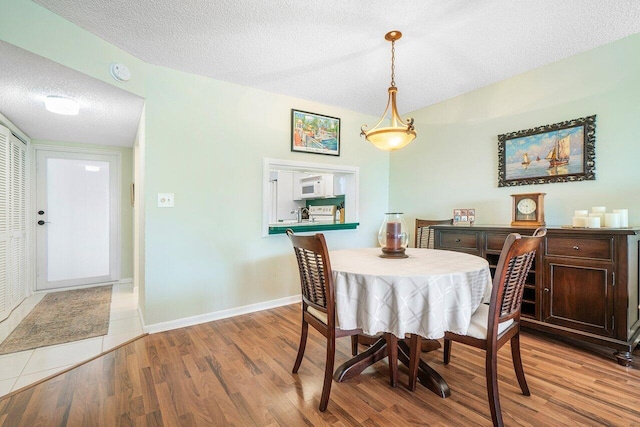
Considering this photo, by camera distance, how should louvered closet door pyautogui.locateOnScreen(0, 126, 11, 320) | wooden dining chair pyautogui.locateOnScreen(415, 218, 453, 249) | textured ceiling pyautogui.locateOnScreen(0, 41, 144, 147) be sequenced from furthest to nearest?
wooden dining chair pyautogui.locateOnScreen(415, 218, 453, 249) → louvered closet door pyautogui.locateOnScreen(0, 126, 11, 320) → textured ceiling pyautogui.locateOnScreen(0, 41, 144, 147)

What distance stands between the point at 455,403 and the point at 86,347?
8.78 ft

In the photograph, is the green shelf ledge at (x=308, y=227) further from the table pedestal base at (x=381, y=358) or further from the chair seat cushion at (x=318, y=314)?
the table pedestal base at (x=381, y=358)

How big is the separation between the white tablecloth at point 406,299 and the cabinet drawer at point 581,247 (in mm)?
1191

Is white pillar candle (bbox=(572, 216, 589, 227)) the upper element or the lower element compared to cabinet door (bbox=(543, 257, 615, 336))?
upper

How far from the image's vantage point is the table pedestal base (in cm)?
168

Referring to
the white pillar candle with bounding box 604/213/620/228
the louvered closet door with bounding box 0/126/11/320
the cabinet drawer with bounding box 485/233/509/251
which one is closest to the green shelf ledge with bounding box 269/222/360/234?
the cabinet drawer with bounding box 485/233/509/251

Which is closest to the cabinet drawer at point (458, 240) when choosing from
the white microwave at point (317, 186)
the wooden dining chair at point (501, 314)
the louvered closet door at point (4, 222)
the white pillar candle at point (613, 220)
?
the white pillar candle at point (613, 220)

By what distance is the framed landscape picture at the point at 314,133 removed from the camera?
3.41 meters

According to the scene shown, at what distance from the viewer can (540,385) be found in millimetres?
1742

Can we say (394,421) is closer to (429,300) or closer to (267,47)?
(429,300)

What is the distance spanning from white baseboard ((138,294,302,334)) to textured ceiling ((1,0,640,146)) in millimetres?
2334

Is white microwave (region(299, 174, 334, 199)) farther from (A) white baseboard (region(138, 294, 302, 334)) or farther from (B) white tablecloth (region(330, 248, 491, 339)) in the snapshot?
(B) white tablecloth (region(330, 248, 491, 339))

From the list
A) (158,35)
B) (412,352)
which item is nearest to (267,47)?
(158,35)

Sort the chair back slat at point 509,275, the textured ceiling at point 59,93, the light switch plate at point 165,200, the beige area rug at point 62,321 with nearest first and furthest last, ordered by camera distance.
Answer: the chair back slat at point 509,275
the textured ceiling at point 59,93
the beige area rug at point 62,321
the light switch plate at point 165,200
